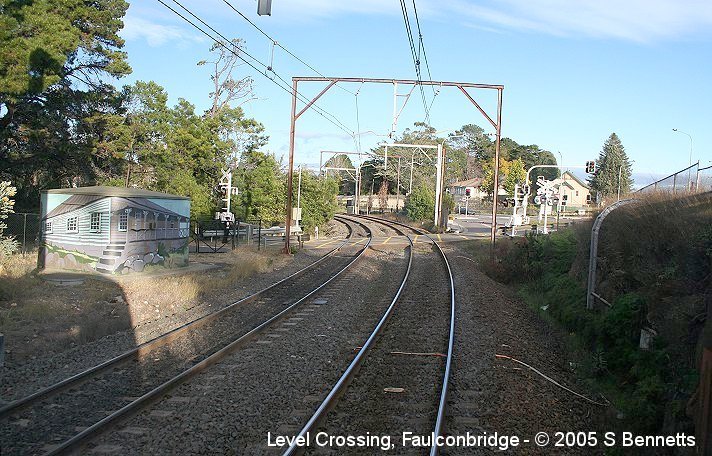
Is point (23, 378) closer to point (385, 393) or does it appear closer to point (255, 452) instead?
point (255, 452)

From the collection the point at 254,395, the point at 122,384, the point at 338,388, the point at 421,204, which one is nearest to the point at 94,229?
the point at 122,384

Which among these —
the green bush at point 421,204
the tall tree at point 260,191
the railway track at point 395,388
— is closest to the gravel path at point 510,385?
the railway track at point 395,388

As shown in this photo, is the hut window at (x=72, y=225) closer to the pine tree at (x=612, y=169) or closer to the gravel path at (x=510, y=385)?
the gravel path at (x=510, y=385)

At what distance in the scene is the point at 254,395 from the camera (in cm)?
820

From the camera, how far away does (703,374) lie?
20.8 ft

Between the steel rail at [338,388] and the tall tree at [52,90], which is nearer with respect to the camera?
the steel rail at [338,388]

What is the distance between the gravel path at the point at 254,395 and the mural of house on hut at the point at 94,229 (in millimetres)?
7759

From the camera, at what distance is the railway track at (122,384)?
21.9ft

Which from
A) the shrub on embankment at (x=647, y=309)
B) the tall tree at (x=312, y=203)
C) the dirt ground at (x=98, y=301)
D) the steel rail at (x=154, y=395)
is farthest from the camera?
the tall tree at (x=312, y=203)

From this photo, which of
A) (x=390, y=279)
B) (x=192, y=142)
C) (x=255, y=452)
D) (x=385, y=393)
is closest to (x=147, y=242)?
(x=390, y=279)

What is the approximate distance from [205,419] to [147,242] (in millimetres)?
13880

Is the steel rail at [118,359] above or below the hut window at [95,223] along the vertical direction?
below

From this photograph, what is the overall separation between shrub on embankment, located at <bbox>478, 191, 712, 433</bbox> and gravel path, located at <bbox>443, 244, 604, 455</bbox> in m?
0.59

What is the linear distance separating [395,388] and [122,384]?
3.70 metres
